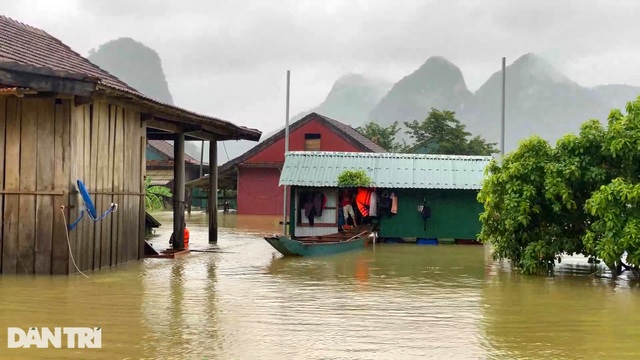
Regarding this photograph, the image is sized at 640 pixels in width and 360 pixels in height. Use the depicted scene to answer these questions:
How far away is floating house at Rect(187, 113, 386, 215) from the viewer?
3847cm

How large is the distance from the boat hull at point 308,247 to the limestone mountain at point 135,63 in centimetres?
14358

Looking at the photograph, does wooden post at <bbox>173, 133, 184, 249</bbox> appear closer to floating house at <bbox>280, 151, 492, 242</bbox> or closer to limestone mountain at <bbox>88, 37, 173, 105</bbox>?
floating house at <bbox>280, 151, 492, 242</bbox>

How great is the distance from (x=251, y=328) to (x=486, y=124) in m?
139

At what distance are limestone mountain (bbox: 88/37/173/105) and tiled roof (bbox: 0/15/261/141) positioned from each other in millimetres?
144339

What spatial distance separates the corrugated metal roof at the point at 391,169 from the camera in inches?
863

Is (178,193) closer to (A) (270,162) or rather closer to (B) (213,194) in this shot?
(B) (213,194)

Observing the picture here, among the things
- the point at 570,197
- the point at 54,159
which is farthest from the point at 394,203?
the point at 54,159

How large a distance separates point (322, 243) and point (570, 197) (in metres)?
6.01

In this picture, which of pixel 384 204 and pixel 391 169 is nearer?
pixel 384 204

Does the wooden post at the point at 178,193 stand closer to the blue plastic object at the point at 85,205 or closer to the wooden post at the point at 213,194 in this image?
the wooden post at the point at 213,194

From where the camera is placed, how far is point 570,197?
13.5 meters

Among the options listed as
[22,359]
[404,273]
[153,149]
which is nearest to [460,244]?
[404,273]

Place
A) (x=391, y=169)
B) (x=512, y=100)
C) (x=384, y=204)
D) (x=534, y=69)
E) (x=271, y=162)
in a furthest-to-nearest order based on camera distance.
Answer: (x=534, y=69) → (x=512, y=100) → (x=271, y=162) → (x=391, y=169) → (x=384, y=204)

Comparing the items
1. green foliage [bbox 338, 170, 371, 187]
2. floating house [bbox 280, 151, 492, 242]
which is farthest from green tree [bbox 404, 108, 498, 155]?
green foliage [bbox 338, 170, 371, 187]
